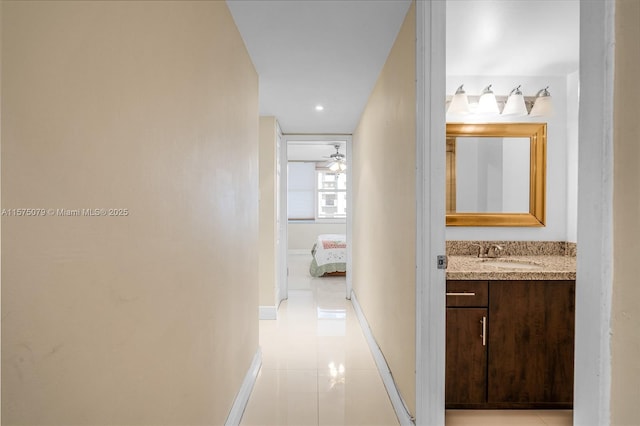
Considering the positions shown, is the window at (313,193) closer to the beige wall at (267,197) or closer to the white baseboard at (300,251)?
the white baseboard at (300,251)

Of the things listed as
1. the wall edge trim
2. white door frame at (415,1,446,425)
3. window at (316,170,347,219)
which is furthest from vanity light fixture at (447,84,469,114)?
window at (316,170,347,219)

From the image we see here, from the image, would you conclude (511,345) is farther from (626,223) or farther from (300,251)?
(300,251)

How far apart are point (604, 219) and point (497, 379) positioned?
1.63m

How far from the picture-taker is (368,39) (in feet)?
7.34

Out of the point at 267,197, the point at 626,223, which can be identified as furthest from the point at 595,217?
the point at 267,197

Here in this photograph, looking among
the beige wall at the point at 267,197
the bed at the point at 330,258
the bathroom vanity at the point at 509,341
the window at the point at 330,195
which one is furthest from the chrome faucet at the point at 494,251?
the window at the point at 330,195

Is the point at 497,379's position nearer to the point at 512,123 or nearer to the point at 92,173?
the point at 512,123

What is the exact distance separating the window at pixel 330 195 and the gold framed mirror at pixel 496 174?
6.23 m

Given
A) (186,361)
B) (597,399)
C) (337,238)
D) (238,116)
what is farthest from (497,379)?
(337,238)

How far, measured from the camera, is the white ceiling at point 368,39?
189 cm

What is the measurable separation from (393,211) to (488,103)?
1.24m

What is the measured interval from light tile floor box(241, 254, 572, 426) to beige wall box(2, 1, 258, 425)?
0.77m

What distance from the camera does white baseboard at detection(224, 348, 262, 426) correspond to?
1910 mm

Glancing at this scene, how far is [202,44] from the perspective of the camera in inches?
58.3
